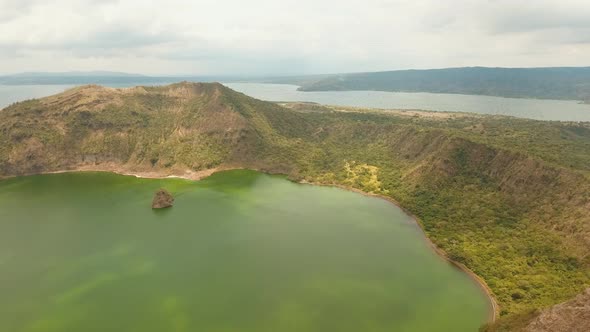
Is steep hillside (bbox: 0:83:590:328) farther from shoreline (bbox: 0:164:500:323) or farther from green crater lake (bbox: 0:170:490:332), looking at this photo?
green crater lake (bbox: 0:170:490:332)

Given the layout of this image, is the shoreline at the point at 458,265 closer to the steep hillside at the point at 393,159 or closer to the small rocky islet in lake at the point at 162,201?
the steep hillside at the point at 393,159

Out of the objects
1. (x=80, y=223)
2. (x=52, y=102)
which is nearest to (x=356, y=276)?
(x=80, y=223)

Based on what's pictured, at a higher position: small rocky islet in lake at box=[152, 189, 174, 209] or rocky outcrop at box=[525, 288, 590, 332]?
rocky outcrop at box=[525, 288, 590, 332]

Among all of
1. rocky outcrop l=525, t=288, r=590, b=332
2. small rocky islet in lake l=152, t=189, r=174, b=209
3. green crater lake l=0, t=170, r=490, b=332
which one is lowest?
green crater lake l=0, t=170, r=490, b=332

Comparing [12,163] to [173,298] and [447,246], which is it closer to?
[173,298]

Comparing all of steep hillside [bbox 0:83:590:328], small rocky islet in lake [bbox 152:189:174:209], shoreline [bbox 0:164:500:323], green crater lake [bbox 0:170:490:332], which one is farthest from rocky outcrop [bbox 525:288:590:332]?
small rocky islet in lake [bbox 152:189:174:209]

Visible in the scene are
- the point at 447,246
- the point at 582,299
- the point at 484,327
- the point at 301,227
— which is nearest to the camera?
the point at 582,299

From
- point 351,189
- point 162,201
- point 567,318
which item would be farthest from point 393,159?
point 567,318
